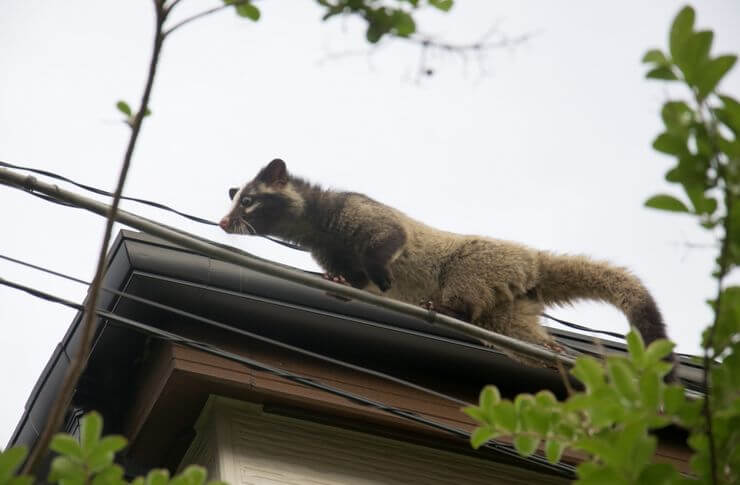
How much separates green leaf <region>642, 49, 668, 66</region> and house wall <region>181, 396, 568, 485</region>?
3.32m

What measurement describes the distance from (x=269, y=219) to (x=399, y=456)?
2.59 meters

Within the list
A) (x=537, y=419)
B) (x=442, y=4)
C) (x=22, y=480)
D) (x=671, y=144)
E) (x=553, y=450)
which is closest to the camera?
(x=22, y=480)

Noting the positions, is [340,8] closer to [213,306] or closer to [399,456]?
[213,306]

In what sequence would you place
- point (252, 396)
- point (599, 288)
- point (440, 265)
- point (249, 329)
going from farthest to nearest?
point (440, 265) < point (599, 288) < point (249, 329) < point (252, 396)

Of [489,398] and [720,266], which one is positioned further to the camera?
[489,398]

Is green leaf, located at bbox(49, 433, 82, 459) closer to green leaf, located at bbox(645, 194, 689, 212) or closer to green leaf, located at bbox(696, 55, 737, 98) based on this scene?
green leaf, located at bbox(645, 194, 689, 212)

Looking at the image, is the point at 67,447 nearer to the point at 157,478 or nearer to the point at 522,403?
the point at 157,478

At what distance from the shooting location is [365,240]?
6844mm

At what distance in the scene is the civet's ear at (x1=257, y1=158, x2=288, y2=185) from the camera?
7762 mm

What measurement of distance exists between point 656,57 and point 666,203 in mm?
308

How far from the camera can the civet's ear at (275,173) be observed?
7.76m

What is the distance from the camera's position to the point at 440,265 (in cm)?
681

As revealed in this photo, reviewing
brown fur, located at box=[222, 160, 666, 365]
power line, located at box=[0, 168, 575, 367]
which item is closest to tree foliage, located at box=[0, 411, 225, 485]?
power line, located at box=[0, 168, 575, 367]

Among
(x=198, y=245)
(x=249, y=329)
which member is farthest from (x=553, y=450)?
(x=249, y=329)
